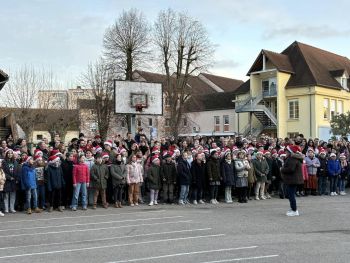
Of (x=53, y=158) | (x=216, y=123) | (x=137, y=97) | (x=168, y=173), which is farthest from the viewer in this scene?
(x=216, y=123)

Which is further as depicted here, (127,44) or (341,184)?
(127,44)

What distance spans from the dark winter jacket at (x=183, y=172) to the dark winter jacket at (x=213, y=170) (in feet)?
2.31

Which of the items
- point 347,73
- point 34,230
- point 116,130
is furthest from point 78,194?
point 347,73

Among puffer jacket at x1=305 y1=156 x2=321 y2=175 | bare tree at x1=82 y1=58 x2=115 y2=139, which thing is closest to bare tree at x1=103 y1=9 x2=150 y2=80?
bare tree at x1=82 y1=58 x2=115 y2=139

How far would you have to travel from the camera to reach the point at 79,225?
39.5 feet

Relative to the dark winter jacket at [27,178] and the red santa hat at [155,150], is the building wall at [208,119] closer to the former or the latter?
the red santa hat at [155,150]

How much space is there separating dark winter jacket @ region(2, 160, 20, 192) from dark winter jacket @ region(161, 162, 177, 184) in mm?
4684

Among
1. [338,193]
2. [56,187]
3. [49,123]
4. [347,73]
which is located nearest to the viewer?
[56,187]

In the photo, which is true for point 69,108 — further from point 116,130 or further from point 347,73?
point 347,73

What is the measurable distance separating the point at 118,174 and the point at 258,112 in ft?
124

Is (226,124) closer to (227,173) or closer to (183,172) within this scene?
(227,173)

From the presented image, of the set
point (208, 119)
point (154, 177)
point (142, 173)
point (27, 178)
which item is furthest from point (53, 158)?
point (208, 119)

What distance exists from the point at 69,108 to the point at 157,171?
1400 inches

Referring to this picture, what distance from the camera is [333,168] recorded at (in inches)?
784
